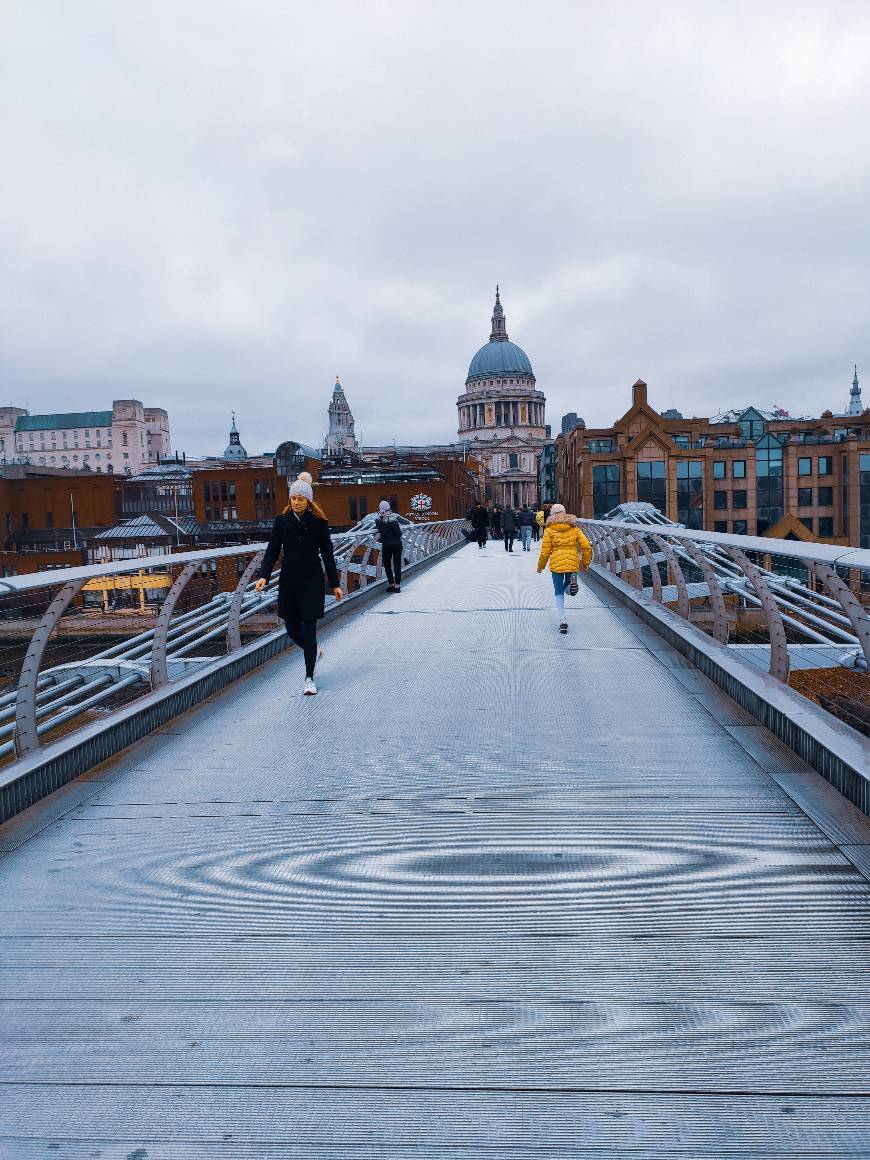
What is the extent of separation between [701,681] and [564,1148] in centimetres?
532

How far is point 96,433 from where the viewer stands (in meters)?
181

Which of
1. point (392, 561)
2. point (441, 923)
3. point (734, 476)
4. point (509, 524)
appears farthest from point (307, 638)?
point (734, 476)

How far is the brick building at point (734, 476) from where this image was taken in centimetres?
6606

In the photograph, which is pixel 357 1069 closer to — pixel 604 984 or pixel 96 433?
pixel 604 984

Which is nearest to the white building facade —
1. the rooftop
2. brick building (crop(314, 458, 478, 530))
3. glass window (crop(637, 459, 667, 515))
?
the rooftop

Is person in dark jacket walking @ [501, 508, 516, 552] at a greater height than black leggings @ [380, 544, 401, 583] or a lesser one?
greater

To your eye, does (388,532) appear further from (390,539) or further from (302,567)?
Result: (302,567)

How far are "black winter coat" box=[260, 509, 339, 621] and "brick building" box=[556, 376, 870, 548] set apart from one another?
6039 cm

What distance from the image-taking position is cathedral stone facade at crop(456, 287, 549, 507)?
158875 millimetres

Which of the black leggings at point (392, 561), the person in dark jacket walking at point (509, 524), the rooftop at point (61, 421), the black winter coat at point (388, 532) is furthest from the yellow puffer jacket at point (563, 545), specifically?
the rooftop at point (61, 421)

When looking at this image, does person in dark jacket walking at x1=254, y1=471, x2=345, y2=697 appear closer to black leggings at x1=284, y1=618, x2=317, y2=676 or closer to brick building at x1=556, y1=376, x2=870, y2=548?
black leggings at x1=284, y1=618, x2=317, y2=676

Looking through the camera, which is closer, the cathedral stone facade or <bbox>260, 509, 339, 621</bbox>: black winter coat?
<bbox>260, 509, 339, 621</bbox>: black winter coat

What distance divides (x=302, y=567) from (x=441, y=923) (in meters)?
4.26

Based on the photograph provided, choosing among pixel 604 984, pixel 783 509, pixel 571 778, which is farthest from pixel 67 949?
pixel 783 509
